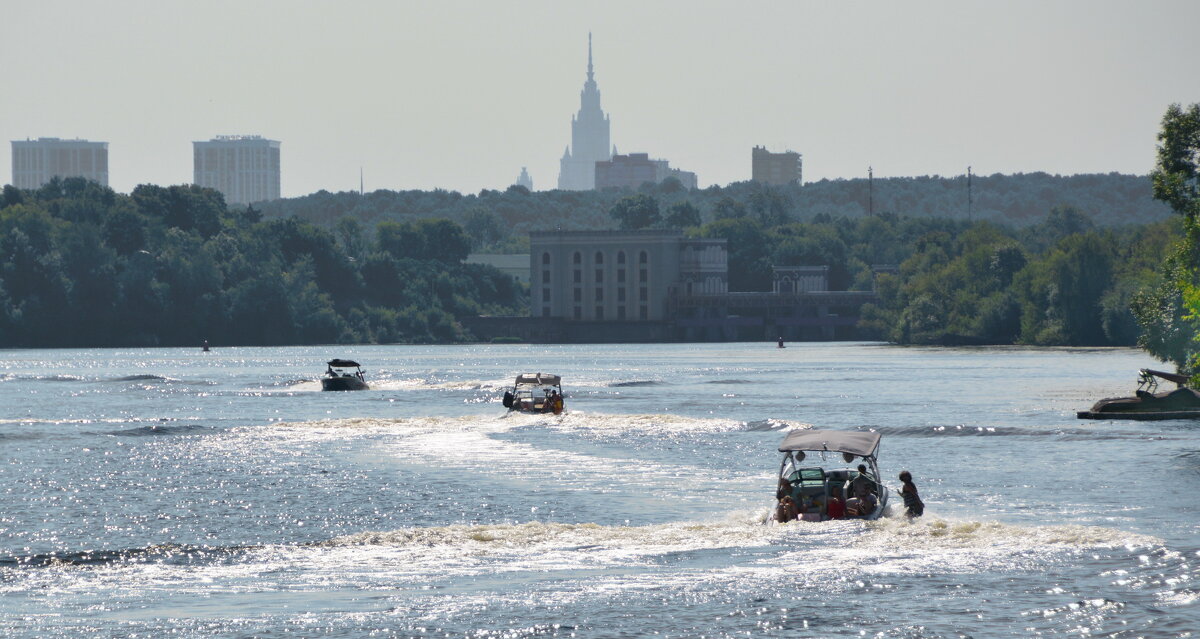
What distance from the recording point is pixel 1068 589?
128 feet

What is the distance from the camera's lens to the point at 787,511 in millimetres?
48000

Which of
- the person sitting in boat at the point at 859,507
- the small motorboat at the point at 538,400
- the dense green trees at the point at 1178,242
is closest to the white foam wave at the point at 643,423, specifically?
the small motorboat at the point at 538,400

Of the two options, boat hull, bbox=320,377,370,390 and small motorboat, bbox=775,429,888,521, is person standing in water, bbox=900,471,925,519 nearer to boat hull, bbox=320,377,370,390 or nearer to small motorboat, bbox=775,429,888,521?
small motorboat, bbox=775,429,888,521

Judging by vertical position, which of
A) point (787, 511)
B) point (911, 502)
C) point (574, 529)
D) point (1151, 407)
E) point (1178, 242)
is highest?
point (1178, 242)

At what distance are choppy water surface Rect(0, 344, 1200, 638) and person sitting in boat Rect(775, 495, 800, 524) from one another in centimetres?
59

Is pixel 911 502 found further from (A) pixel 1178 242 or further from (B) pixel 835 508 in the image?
(A) pixel 1178 242

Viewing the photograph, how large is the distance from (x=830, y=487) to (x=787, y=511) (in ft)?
5.07

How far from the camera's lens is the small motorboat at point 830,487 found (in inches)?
1881

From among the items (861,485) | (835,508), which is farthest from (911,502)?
(835,508)

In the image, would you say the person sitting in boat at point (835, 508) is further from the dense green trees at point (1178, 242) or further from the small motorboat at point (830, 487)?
the dense green trees at point (1178, 242)

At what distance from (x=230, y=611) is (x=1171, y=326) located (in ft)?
306

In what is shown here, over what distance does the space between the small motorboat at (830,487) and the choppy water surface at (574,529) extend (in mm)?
663

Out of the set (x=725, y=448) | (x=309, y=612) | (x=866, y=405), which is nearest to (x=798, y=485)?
(x=309, y=612)

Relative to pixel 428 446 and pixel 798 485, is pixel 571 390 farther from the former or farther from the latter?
pixel 798 485
